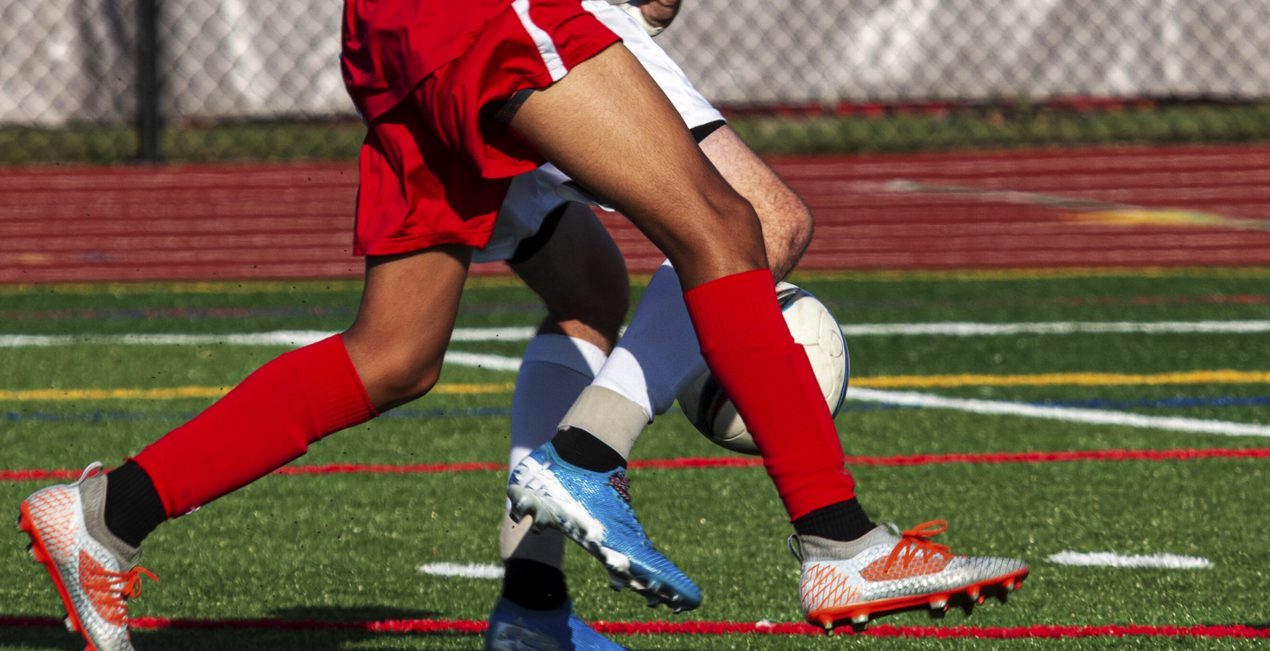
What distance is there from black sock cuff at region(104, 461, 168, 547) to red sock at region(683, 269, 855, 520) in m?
0.81

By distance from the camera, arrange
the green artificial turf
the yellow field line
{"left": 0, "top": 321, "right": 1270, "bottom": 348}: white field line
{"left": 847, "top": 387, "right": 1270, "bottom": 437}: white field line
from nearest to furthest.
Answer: the green artificial turf, {"left": 847, "top": 387, "right": 1270, "bottom": 437}: white field line, the yellow field line, {"left": 0, "top": 321, "right": 1270, "bottom": 348}: white field line

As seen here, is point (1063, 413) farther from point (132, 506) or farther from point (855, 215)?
point (855, 215)

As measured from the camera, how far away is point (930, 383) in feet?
20.2

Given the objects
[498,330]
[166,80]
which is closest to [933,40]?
[166,80]

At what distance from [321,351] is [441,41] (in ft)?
1.70

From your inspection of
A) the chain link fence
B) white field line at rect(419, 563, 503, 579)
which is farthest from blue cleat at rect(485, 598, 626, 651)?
the chain link fence

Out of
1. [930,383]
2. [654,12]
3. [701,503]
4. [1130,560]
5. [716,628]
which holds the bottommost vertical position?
[930,383]

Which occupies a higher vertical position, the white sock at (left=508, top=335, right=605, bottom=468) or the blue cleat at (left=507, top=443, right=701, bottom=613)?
the blue cleat at (left=507, top=443, right=701, bottom=613)

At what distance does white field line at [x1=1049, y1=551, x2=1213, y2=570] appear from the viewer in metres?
3.79

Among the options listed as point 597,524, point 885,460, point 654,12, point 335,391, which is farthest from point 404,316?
point 885,460

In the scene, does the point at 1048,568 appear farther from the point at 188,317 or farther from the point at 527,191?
the point at 188,317

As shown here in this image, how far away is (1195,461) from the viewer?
4863mm

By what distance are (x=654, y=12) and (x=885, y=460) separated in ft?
6.63

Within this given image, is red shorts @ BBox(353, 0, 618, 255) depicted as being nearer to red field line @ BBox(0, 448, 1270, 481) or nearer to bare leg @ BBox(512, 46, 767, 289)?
bare leg @ BBox(512, 46, 767, 289)
